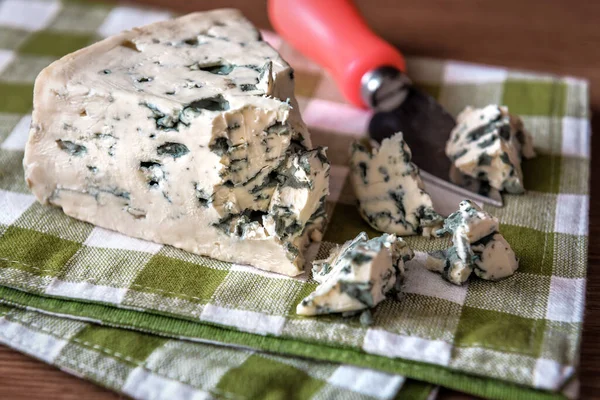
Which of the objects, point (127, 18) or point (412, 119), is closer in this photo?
point (412, 119)

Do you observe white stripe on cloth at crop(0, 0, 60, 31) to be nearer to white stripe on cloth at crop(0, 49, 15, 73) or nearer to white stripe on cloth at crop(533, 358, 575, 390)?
white stripe on cloth at crop(0, 49, 15, 73)

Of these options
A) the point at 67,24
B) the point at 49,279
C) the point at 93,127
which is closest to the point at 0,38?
the point at 67,24

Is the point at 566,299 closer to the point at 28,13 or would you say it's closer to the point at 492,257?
the point at 492,257

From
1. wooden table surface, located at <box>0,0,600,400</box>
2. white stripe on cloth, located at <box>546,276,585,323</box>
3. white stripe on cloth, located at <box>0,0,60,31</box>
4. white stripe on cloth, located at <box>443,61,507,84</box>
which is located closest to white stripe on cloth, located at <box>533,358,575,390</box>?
white stripe on cloth, located at <box>546,276,585,323</box>

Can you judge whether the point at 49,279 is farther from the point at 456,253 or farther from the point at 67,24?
the point at 67,24

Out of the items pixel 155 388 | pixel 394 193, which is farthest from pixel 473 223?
pixel 155 388

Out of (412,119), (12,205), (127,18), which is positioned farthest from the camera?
(127,18)
